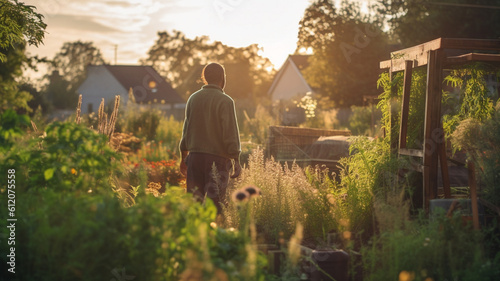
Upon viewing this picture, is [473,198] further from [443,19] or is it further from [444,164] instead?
[443,19]

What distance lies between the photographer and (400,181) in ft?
21.1

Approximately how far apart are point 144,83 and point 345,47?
1076 inches

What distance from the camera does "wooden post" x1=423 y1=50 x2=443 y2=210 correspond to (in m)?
5.82

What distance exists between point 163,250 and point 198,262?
57cm

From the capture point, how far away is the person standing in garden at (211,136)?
5.60 m

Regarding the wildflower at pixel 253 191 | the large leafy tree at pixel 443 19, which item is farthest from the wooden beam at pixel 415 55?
the large leafy tree at pixel 443 19

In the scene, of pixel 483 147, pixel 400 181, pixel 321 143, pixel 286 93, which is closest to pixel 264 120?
pixel 321 143

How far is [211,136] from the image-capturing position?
562cm

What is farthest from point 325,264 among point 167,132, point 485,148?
point 167,132

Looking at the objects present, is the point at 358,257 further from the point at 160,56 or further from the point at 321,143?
the point at 160,56

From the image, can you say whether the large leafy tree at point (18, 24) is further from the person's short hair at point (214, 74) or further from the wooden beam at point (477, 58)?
the wooden beam at point (477, 58)

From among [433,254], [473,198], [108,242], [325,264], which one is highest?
[473,198]

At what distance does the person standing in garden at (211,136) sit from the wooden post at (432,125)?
Result: 6.51 ft

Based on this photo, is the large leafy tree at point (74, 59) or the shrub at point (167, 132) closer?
the shrub at point (167, 132)
